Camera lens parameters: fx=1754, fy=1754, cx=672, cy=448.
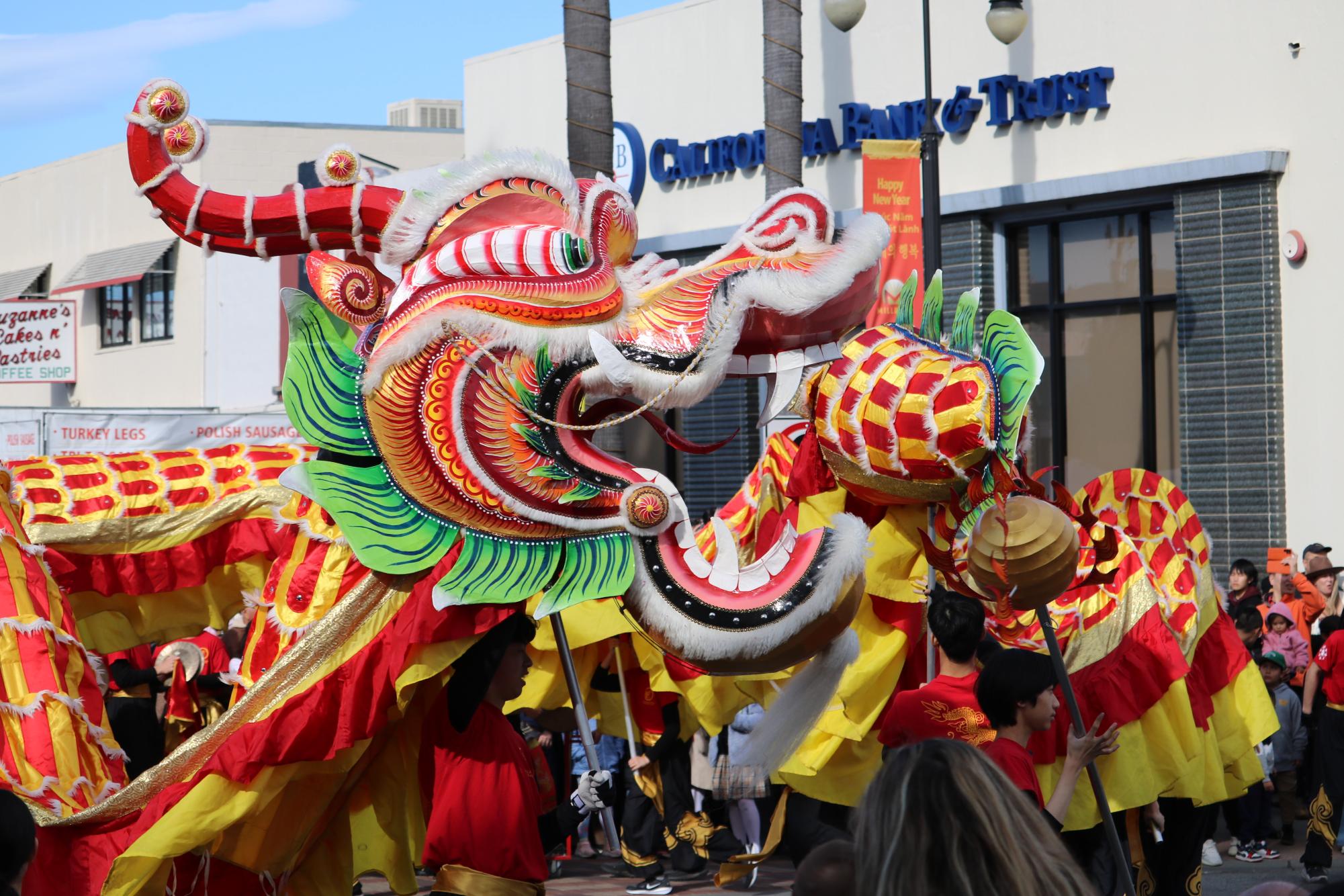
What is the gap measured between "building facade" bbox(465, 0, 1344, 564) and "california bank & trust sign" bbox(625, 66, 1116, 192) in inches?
0.7

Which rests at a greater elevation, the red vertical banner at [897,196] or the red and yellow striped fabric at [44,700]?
the red vertical banner at [897,196]

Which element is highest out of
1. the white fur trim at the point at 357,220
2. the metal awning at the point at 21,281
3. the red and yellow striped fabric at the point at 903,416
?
the metal awning at the point at 21,281

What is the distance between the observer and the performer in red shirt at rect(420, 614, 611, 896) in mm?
4418

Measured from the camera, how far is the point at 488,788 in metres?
4.46

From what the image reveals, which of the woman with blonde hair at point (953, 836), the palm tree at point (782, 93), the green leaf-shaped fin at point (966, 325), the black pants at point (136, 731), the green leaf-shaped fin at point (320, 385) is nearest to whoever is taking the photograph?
the woman with blonde hair at point (953, 836)

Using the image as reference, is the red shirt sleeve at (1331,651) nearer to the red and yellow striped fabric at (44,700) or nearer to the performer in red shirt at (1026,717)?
the performer in red shirt at (1026,717)

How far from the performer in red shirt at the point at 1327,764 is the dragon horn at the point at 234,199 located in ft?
19.9

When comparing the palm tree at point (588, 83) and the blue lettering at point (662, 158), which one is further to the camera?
the blue lettering at point (662, 158)

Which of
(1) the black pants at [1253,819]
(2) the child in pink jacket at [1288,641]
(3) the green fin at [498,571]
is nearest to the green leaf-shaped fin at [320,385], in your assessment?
(3) the green fin at [498,571]

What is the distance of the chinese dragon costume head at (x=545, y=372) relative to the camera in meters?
4.26

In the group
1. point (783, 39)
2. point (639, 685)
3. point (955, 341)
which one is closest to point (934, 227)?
point (783, 39)

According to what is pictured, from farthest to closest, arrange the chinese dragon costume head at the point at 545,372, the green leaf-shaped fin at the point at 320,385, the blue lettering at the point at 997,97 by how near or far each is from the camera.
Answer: the blue lettering at the point at 997,97 < the green leaf-shaped fin at the point at 320,385 < the chinese dragon costume head at the point at 545,372

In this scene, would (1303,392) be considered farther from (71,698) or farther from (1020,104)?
(71,698)

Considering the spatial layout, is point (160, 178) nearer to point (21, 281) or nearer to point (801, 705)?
point (801, 705)
